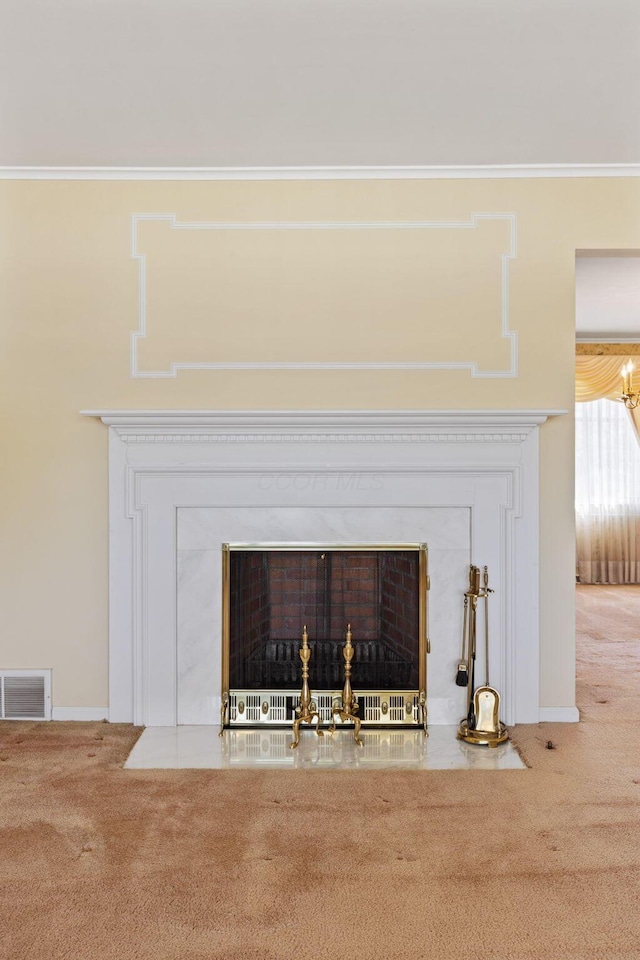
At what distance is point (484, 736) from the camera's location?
2.79 metres

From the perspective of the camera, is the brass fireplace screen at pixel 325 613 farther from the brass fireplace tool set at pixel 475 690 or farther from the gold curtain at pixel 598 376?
the gold curtain at pixel 598 376

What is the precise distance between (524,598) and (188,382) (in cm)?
176

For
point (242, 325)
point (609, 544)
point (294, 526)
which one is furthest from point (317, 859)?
point (609, 544)

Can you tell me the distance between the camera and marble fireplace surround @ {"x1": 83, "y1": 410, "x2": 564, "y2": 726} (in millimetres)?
2996

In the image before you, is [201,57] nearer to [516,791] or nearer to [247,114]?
[247,114]

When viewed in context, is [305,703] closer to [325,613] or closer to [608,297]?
[325,613]

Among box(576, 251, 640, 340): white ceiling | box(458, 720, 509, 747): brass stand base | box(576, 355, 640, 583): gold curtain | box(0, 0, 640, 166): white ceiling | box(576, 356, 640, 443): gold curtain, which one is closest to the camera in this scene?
box(0, 0, 640, 166): white ceiling

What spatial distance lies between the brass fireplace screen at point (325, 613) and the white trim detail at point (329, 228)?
2.61ft

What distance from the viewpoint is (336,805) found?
7.55 ft

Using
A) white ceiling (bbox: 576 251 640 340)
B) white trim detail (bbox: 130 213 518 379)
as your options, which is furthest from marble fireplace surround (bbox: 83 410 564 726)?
white ceiling (bbox: 576 251 640 340)

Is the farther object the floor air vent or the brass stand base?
the floor air vent

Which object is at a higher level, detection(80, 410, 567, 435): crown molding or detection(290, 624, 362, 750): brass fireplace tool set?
detection(80, 410, 567, 435): crown molding

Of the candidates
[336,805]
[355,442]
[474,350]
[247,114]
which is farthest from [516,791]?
[247,114]

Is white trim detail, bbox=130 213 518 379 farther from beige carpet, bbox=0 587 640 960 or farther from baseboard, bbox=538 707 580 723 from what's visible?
beige carpet, bbox=0 587 640 960
